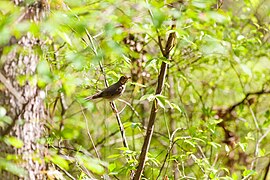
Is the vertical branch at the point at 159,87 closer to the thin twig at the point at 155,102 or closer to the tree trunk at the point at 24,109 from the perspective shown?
the thin twig at the point at 155,102

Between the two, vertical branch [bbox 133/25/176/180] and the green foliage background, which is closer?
the green foliage background

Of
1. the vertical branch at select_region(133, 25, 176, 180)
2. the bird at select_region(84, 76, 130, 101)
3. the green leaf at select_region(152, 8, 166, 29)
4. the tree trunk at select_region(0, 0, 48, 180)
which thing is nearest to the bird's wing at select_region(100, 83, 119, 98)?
the bird at select_region(84, 76, 130, 101)

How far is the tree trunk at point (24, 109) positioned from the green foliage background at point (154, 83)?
6 centimetres

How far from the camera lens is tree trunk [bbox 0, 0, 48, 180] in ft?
6.59

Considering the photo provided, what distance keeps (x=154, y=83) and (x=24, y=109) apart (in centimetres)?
196

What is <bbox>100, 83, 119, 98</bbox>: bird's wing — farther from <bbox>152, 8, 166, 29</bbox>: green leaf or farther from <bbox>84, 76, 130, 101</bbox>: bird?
<bbox>152, 8, 166, 29</bbox>: green leaf

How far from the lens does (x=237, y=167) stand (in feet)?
14.4

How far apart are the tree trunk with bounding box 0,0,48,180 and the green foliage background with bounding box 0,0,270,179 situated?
6 cm

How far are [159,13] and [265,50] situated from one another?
300 centimetres

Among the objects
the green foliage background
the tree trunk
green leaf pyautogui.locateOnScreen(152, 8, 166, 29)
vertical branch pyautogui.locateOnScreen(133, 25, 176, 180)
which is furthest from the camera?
vertical branch pyautogui.locateOnScreen(133, 25, 176, 180)

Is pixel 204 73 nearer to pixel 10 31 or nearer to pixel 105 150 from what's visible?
pixel 105 150

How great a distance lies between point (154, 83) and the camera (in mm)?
3932

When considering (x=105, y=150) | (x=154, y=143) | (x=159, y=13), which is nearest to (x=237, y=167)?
(x=154, y=143)

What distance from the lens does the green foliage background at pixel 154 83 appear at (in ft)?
5.72
